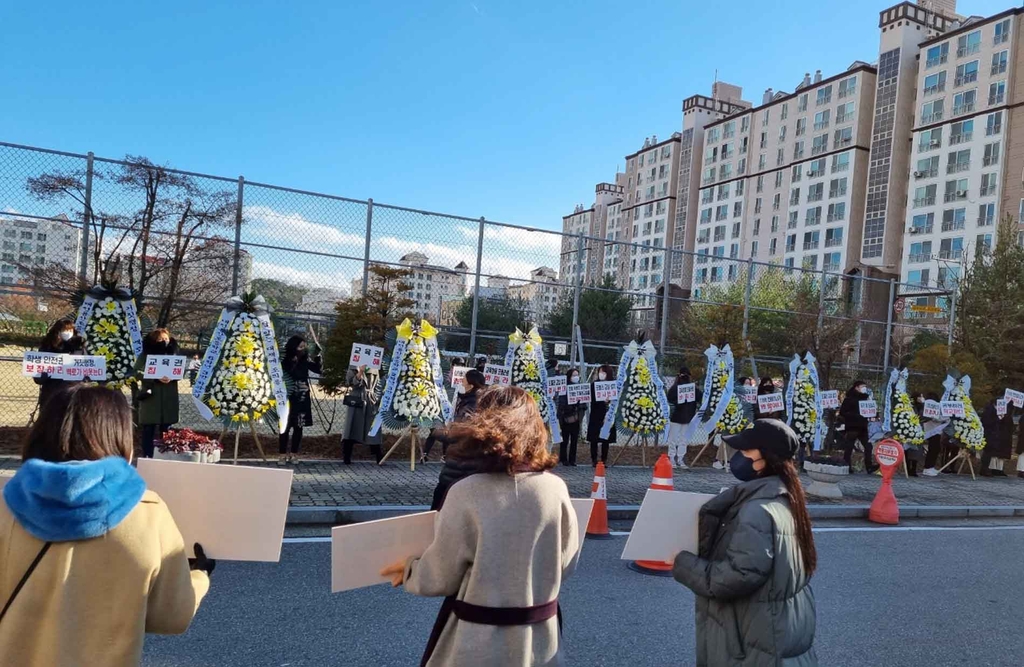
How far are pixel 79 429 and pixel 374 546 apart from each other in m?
1.03

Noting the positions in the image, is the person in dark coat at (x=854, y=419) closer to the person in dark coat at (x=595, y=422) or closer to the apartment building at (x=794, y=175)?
the person in dark coat at (x=595, y=422)

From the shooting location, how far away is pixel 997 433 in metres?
17.1

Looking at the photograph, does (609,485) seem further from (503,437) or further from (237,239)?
(503,437)

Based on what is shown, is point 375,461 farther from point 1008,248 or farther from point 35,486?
point 1008,248

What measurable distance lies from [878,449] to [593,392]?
4612 mm

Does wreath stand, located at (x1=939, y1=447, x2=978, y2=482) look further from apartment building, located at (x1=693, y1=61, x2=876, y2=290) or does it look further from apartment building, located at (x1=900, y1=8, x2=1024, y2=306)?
apartment building, located at (x1=693, y1=61, x2=876, y2=290)

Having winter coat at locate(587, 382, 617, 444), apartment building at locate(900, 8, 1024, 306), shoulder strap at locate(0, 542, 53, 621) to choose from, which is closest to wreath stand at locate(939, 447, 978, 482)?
winter coat at locate(587, 382, 617, 444)

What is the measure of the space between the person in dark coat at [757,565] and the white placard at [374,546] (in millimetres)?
1134

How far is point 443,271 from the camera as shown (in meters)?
13.9

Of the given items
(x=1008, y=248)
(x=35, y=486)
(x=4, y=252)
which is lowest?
(x=35, y=486)

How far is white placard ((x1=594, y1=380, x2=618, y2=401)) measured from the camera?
1294 cm

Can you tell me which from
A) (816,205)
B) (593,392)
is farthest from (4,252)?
(816,205)

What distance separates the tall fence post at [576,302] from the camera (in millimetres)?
15016

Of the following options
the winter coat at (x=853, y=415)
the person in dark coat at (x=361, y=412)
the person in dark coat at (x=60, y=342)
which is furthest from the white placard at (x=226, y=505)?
the winter coat at (x=853, y=415)
